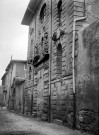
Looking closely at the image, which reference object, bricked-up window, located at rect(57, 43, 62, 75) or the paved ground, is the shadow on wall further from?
bricked-up window, located at rect(57, 43, 62, 75)

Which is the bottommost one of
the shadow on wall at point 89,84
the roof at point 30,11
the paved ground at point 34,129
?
the paved ground at point 34,129

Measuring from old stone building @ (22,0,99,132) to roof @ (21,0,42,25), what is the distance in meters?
0.70

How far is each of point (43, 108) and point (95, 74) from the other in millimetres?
6415

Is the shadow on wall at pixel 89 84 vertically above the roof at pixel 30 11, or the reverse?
the roof at pixel 30 11

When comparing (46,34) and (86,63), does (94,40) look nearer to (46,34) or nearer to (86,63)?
(86,63)

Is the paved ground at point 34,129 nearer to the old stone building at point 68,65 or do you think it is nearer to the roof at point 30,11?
the old stone building at point 68,65

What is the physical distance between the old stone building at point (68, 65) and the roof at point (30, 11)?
0.70 m

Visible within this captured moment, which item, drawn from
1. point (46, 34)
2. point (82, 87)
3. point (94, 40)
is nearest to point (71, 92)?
point (82, 87)

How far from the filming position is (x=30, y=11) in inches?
704

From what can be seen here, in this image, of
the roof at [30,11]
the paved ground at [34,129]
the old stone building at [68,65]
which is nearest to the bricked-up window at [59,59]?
the old stone building at [68,65]

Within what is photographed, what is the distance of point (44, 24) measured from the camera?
1476 centimetres

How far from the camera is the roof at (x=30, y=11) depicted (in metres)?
16.6

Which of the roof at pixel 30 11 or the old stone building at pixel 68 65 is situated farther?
the roof at pixel 30 11

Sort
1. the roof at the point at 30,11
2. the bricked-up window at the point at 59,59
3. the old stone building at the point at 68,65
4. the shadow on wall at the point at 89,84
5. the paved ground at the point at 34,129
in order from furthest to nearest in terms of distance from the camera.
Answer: the roof at the point at 30,11 → the bricked-up window at the point at 59,59 → the old stone building at the point at 68,65 → the paved ground at the point at 34,129 → the shadow on wall at the point at 89,84
